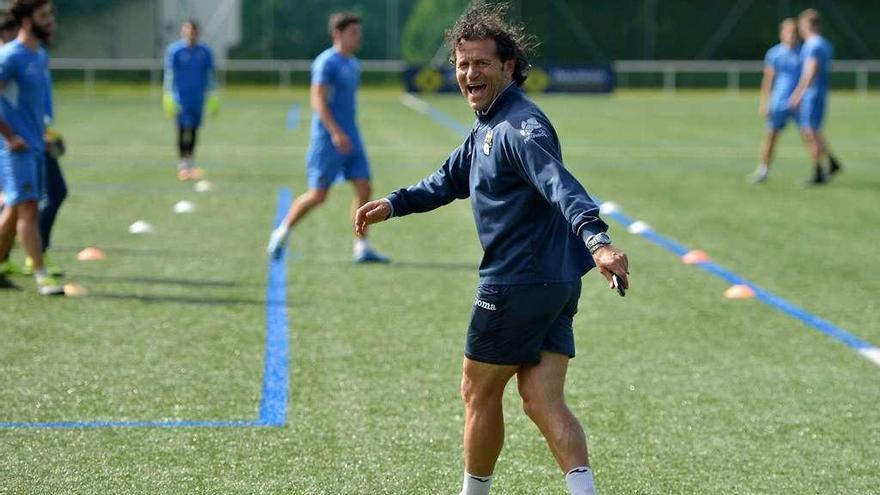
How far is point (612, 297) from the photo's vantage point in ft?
31.0

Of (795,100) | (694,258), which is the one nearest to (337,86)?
(694,258)

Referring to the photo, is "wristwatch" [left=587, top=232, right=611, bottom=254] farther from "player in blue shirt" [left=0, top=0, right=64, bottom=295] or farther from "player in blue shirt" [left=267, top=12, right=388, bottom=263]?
"player in blue shirt" [left=267, top=12, right=388, bottom=263]

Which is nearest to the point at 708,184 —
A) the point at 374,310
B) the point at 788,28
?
the point at 788,28

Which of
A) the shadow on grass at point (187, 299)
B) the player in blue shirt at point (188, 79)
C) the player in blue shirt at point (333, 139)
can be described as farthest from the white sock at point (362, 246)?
the player in blue shirt at point (188, 79)

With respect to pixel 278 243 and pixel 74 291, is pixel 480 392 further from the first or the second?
pixel 278 243

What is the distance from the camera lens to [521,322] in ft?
14.5

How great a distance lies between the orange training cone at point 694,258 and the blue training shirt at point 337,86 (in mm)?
2878

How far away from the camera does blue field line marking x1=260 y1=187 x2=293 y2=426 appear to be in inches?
252

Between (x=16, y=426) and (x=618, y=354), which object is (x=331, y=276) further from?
(x=16, y=426)

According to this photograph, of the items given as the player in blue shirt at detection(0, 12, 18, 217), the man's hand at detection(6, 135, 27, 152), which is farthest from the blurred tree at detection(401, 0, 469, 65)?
the man's hand at detection(6, 135, 27, 152)

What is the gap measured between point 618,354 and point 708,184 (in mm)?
9418

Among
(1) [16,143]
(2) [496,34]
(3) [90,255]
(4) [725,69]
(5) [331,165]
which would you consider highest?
(2) [496,34]

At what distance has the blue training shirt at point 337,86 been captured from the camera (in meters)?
10.8

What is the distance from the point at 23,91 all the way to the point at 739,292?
16.9 feet
